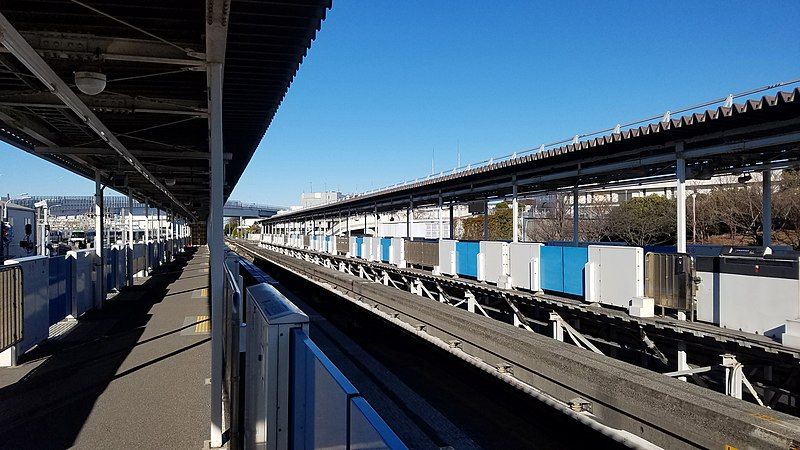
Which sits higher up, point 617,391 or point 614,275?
point 614,275

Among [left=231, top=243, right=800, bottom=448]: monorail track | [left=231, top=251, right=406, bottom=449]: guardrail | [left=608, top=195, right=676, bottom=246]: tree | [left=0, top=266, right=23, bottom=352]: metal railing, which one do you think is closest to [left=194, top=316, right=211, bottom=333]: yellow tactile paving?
[left=0, top=266, right=23, bottom=352]: metal railing

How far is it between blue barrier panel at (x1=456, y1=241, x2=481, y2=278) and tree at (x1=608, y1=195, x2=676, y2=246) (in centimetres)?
1449

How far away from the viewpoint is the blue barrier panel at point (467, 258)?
14.7 meters

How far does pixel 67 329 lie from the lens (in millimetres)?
11859

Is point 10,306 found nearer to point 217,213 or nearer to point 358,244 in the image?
point 217,213

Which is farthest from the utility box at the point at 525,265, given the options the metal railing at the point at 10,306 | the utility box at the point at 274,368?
the metal railing at the point at 10,306

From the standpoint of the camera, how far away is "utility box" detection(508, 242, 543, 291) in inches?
456

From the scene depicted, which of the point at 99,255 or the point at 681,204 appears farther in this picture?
the point at 99,255

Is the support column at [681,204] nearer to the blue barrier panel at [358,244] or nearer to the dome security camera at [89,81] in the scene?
the dome security camera at [89,81]

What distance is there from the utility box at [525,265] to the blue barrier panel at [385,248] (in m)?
9.23

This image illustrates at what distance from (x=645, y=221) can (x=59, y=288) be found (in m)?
25.2

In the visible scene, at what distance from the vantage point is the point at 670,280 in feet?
26.9

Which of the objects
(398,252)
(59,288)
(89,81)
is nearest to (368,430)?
(89,81)

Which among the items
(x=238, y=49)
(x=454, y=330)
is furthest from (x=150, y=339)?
(x=238, y=49)
